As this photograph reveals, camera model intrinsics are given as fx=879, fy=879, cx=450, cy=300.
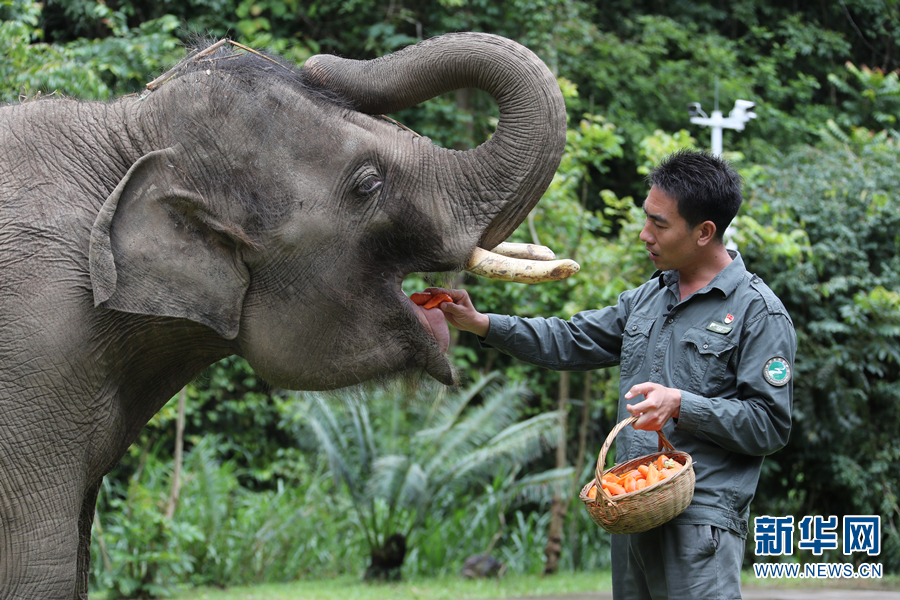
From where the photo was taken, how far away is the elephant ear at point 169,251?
7.02 feet

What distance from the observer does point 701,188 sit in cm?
264

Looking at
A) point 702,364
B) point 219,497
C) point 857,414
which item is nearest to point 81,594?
point 702,364

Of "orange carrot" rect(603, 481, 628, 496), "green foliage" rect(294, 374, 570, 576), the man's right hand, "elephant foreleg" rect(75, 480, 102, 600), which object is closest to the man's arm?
the man's right hand

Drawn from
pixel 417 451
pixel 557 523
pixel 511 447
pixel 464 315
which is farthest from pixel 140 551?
pixel 464 315

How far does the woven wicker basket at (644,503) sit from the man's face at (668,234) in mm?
596

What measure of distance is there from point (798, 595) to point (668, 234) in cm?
509

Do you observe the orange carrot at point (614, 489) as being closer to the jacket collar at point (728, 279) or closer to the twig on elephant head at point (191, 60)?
the jacket collar at point (728, 279)

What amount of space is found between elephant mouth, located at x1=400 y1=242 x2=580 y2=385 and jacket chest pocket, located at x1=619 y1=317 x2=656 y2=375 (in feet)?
1.79

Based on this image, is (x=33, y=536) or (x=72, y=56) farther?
A: (x=72, y=56)

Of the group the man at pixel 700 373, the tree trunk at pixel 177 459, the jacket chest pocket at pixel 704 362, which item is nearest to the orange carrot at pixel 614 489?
the man at pixel 700 373

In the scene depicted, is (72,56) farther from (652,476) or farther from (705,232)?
(652,476)

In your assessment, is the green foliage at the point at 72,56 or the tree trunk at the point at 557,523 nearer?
the green foliage at the point at 72,56

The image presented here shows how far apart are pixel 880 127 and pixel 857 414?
6.46 m

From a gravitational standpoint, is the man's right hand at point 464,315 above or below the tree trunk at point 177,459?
above
